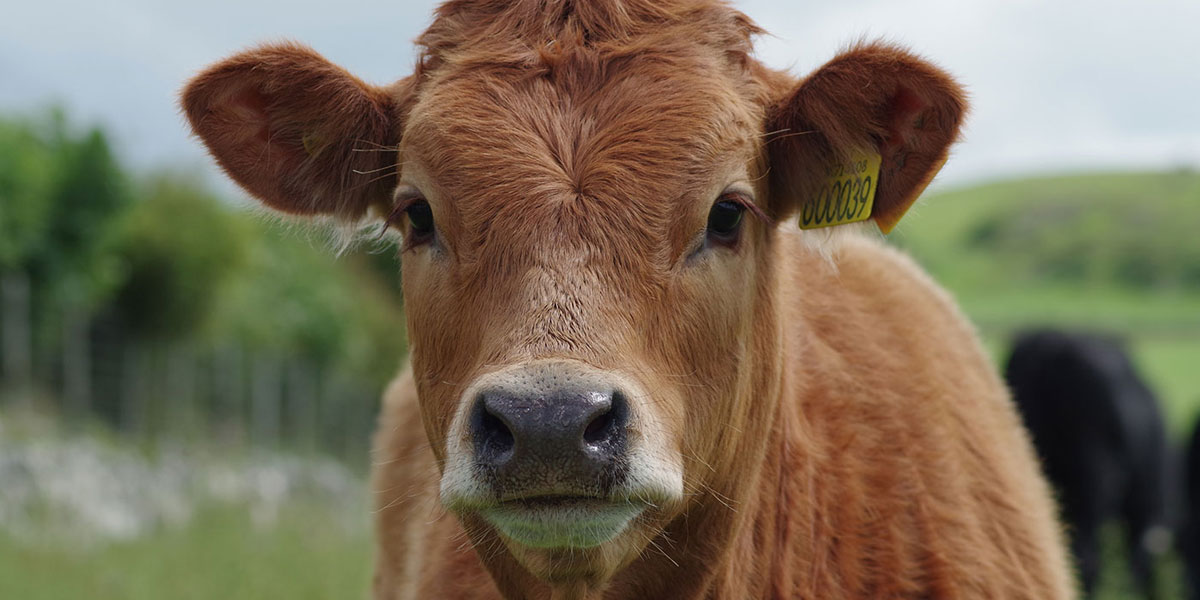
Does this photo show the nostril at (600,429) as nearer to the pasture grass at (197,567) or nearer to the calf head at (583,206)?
the calf head at (583,206)

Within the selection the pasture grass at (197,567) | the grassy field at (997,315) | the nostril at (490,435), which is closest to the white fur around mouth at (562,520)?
the nostril at (490,435)

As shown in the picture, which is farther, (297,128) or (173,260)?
(173,260)

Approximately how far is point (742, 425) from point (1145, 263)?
277 feet

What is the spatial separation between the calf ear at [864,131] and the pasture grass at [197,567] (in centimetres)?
672

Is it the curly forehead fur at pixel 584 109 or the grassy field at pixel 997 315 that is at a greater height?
the curly forehead fur at pixel 584 109

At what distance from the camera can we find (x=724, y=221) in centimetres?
350

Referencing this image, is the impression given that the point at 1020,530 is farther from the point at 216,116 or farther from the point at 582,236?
the point at 216,116

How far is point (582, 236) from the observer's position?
10.3 feet

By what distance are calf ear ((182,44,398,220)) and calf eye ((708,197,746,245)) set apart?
1.09 metres

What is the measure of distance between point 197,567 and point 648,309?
28.7 feet

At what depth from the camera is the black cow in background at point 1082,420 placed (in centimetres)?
1215

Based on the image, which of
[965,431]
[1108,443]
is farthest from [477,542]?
[1108,443]

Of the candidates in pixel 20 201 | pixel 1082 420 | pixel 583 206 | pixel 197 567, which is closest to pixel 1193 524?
pixel 1082 420

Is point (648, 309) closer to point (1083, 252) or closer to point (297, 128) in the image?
point (297, 128)
